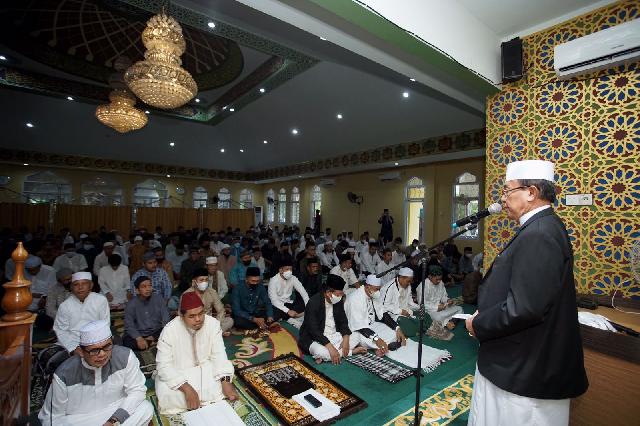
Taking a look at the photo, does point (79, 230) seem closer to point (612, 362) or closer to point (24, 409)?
point (24, 409)

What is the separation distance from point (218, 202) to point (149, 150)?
428cm

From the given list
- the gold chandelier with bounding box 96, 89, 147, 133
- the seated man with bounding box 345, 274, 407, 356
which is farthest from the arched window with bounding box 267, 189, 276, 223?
the seated man with bounding box 345, 274, 407, 356

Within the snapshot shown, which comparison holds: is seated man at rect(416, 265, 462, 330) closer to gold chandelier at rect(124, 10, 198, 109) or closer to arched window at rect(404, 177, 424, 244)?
gold chandelier at rect(124, 10, 198, 109)

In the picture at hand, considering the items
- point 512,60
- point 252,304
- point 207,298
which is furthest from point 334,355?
point 512,60

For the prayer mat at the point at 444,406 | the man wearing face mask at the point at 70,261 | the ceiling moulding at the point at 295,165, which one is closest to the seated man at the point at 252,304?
the prayer mat at the point at 444,406

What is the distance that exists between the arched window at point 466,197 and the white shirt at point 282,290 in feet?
18.5

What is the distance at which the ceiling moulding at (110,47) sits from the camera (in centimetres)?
575

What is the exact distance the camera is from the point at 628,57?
230 centimetres

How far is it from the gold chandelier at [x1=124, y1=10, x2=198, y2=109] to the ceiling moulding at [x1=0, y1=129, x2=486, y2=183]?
6.23 metres

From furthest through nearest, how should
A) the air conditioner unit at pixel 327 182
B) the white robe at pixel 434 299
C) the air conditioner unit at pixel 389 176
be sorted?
the air conditioner unit at pixel 327 182
the air conditioner unit at pixel 389 176
the white robe at pixel 434 299

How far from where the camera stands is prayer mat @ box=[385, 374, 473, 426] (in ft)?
7.51

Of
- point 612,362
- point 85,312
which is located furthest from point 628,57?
point 85,312

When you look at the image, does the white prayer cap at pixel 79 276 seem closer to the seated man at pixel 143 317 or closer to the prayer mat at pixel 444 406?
the seated man at pixel 143 317

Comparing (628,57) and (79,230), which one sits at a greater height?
(628,57)
